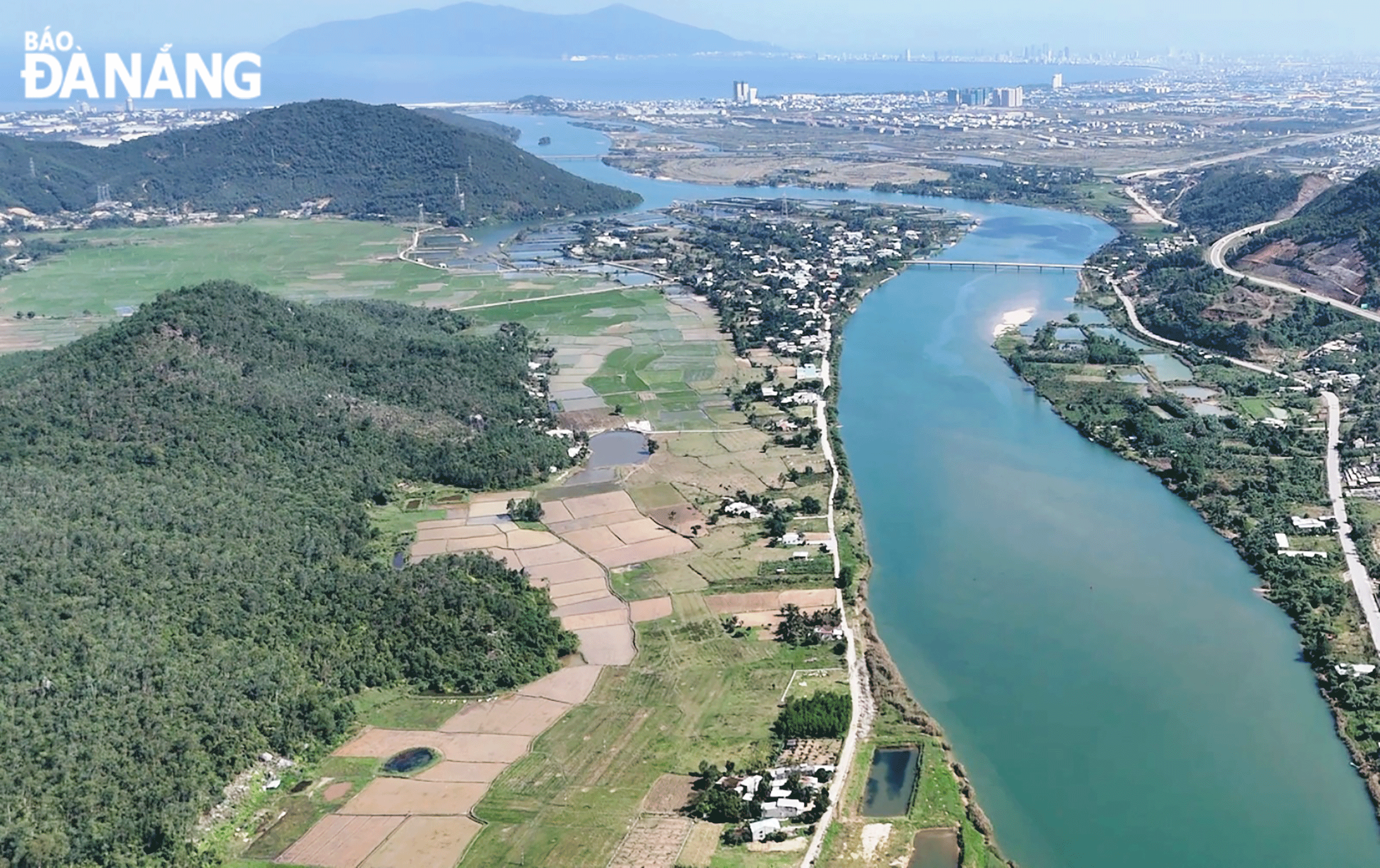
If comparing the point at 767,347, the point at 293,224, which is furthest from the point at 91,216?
the point at 767,347

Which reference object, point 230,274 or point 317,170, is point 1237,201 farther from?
point 317,170

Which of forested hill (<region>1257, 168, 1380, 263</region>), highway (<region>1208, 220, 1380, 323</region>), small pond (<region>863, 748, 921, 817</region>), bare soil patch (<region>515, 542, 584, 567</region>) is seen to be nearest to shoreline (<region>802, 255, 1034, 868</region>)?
small pond (<region>863, 748, 921, 817</region>)

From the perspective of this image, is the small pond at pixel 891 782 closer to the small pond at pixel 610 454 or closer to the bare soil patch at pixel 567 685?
the bare soil patch at pixel 567 685

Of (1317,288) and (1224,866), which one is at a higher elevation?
(1317,288)

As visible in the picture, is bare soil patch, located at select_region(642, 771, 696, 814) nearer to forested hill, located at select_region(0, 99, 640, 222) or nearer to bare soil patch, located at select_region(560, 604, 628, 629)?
bare soil patch, located at select_region(560, 604, 628, 629)

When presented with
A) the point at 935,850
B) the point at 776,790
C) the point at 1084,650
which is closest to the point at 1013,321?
the point at 1084,650

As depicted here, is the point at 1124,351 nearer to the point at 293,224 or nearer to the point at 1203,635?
the point at 1203,635
